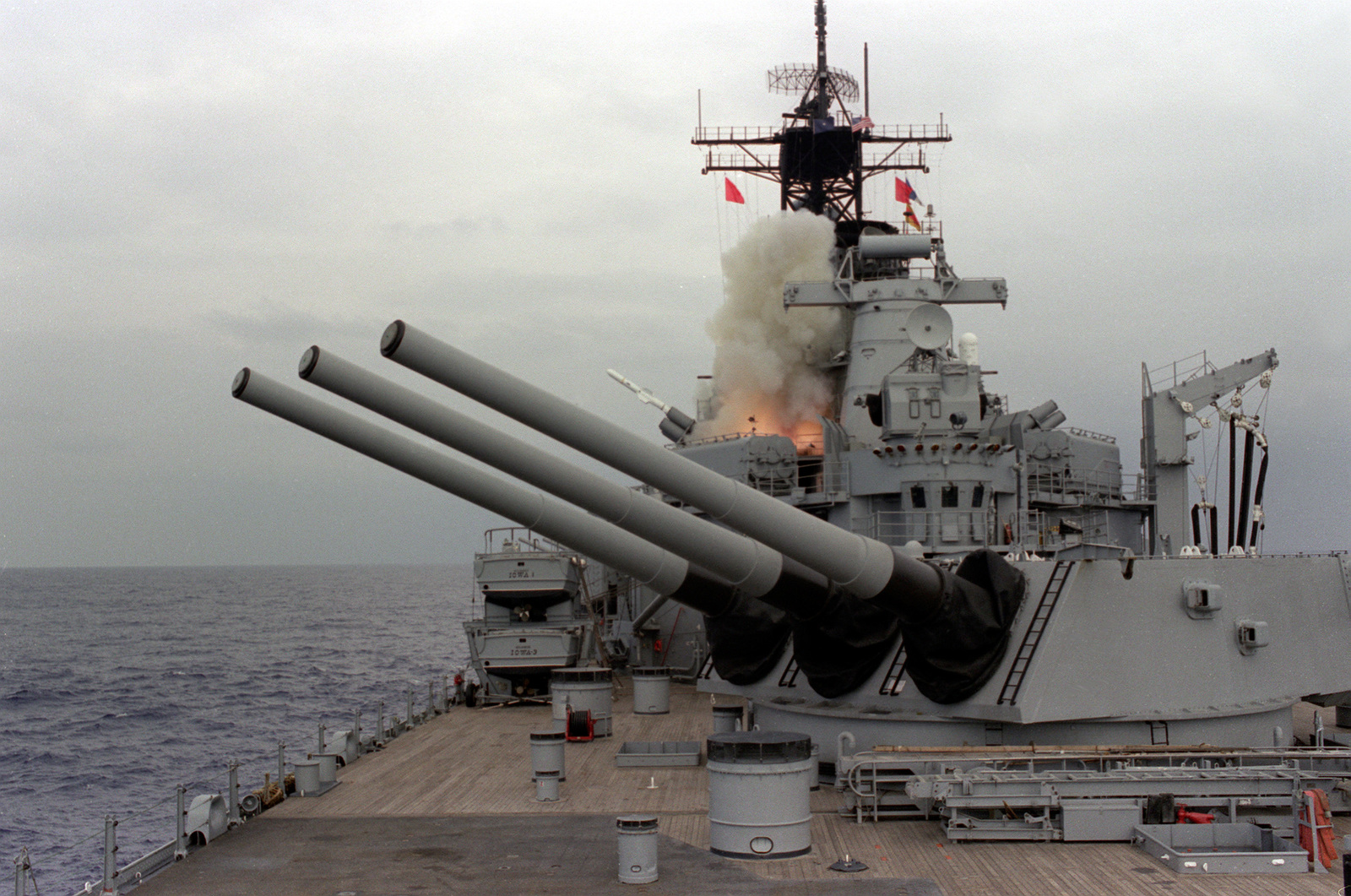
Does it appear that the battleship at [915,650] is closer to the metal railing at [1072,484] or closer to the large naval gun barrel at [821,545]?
the large naval gun barrel at [821,545]

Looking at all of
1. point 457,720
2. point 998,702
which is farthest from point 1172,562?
point 457,720

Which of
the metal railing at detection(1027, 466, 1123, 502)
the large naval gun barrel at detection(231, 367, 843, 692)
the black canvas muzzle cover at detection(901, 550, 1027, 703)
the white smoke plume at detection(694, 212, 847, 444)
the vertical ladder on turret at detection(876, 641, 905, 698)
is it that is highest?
the white smoke plume at detection(694, 212, 847, 444)

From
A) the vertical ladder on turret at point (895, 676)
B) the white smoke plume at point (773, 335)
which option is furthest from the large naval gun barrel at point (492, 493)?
the white smoke plume at point (773, 335)

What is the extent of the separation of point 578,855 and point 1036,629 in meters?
5.04

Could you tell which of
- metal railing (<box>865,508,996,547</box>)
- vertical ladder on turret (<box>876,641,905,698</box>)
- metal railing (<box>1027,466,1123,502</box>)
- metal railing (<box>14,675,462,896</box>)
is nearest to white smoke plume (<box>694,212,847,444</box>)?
metal railing (<box>1027,466,1123,502</box>)

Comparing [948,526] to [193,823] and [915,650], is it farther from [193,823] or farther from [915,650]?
[193,823]

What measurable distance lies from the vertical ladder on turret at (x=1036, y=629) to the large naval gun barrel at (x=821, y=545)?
21 centimetres

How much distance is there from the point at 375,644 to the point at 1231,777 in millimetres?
60035

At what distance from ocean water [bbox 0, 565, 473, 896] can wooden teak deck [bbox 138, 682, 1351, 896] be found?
2077 millimetres

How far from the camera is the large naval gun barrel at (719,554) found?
354 inches

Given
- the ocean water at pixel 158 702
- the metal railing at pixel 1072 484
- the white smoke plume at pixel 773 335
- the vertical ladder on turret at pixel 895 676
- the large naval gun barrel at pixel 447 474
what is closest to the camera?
the large naval gun barrel at pixel 447 474

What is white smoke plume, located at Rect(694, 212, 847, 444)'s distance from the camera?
28.8 metres

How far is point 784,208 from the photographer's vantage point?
3528cm

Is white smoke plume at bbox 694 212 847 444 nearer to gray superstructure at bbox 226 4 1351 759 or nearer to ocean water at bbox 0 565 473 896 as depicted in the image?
gray superstructure at bbox 226 4 1351 759
